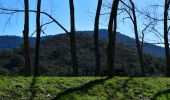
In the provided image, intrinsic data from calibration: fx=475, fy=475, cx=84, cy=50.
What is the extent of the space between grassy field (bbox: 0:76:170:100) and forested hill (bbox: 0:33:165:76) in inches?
1805

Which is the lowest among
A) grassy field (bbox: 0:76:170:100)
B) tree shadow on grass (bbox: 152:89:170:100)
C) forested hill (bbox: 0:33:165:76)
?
tree shadow on grass (bbox: 152:89:170:100)

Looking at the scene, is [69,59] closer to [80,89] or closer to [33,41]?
[33,41]

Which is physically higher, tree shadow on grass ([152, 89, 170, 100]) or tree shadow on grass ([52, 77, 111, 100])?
tree shadow on grass ([52, 77, 111, 100])

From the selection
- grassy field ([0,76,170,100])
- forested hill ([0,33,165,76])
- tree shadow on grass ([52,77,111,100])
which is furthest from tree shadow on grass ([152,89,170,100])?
forested hill ([0,33,165,76])

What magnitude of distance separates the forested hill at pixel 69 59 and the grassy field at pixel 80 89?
45842mm

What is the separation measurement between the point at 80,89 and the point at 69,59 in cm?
6632

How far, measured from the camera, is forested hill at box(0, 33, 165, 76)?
231ft

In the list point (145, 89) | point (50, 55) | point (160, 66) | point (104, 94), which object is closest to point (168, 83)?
point (145, 89)

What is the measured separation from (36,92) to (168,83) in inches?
272

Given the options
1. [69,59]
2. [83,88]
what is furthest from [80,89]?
[69,59]

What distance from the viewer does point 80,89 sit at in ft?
54.5

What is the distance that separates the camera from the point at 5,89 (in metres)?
15.4

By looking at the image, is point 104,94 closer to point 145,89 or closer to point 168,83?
point 145,89

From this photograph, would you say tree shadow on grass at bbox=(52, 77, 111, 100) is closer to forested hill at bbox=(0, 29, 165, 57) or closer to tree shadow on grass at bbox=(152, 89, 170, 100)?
tree shadow on grass at bbox=(152, 89, 170, 100)
